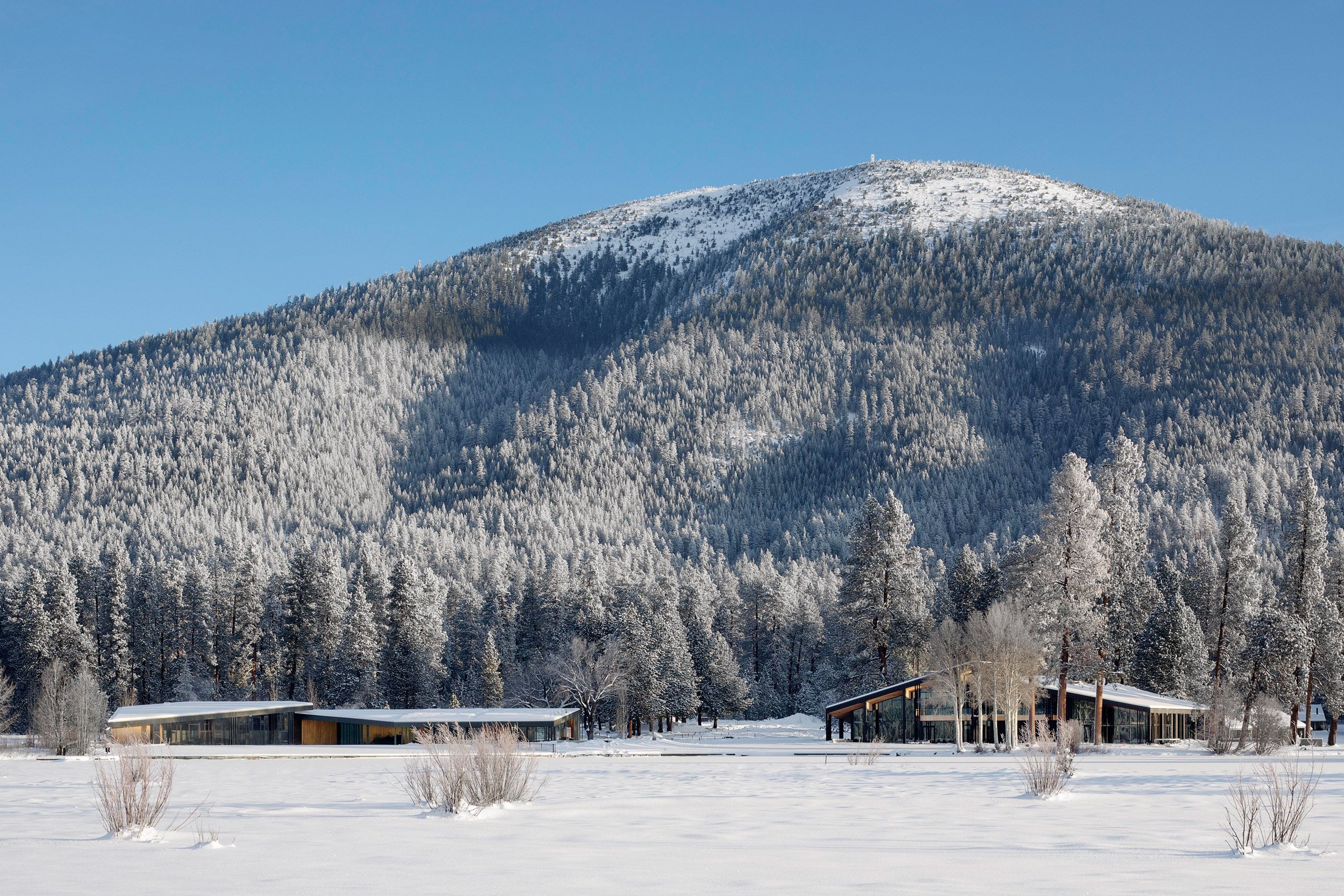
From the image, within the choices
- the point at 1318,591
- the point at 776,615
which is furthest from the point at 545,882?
the point at 776,615

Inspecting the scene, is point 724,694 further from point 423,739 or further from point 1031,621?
point 423,739

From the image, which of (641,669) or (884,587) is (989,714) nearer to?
(884,587)

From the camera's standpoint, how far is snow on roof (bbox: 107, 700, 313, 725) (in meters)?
58.4

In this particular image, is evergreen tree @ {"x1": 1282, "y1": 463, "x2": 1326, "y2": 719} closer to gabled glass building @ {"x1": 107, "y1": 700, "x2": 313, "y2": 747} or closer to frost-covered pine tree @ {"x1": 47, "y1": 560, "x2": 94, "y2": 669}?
gabled glass building @ {"x1": 107, "y1": 700, "x2": 313, "y2": 747}

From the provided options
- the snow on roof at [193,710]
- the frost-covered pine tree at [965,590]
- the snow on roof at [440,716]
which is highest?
the frost-covered pine tree at [965,590]

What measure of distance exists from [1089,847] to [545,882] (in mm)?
7717

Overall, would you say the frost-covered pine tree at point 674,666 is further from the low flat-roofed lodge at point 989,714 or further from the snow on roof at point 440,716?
the low flat-roofed lodge at point 989,714

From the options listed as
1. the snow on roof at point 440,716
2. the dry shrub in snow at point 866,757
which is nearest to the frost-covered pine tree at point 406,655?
the snow on roof at point 440,716

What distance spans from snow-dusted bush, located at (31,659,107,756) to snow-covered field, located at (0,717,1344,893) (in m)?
19.8

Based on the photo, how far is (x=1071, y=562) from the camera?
41.6m

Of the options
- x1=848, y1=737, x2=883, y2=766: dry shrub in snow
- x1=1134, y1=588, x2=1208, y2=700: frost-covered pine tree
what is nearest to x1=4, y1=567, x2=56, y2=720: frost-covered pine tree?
x1=848, y1=737, x2=883, y2=766: dry shrub in snow

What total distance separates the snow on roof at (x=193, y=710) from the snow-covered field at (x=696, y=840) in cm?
2869

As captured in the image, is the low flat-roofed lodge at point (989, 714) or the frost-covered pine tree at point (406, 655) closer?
the low flat-roofed lodge at point (989, 714)

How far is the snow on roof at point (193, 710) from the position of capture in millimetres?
58438
